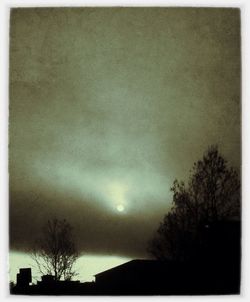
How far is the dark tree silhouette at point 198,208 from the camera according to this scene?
2.67 meters

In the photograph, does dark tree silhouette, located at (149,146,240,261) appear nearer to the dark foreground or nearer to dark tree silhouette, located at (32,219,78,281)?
the dark foreground

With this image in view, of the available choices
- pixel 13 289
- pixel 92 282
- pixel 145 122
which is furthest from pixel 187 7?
pixel 13 289

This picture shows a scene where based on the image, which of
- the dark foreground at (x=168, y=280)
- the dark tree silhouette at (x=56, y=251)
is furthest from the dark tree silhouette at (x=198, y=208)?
the dark tree silhouette at (x=56, y=251)

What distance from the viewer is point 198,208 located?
2689 millimetres

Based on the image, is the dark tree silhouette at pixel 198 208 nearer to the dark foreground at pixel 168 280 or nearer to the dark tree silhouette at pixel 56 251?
the dark foreground at pixel 168 280

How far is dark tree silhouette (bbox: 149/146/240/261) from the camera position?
8.75ft

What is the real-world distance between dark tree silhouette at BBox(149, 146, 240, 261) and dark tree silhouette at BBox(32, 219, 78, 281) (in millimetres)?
487

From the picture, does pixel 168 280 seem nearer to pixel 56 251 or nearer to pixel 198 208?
pixel 198 208

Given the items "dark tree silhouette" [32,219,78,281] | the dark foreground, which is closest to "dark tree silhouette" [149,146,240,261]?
the dark foreground

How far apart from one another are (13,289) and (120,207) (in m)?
0.81

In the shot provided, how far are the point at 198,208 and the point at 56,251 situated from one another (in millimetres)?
887

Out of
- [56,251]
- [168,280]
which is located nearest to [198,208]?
[168,280]

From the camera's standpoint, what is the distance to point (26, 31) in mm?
2861

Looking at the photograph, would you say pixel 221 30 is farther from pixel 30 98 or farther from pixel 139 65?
pixel 30 98
